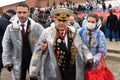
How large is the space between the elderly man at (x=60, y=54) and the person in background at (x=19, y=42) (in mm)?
752

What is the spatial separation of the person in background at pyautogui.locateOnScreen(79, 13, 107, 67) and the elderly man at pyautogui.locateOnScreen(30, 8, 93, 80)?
0.32 metres

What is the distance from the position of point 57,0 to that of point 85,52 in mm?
43078

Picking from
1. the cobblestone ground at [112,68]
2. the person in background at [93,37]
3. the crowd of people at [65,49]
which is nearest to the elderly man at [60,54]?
the crowd of people at [65,49]

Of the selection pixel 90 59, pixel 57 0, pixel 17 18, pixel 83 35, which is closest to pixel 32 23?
pixel 17 18

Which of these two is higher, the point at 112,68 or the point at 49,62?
the point at 49,62

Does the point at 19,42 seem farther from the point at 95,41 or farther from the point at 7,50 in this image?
the point at 95,41

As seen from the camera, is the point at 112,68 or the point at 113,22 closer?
the point at 112,68

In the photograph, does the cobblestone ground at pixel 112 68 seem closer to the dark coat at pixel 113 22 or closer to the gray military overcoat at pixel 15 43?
the gray military overcoat at pixel 15 43

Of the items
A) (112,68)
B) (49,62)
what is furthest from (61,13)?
(112,68)

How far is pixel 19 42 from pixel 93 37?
1122 millimetres

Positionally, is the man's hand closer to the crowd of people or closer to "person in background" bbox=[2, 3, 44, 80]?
the crowd of people

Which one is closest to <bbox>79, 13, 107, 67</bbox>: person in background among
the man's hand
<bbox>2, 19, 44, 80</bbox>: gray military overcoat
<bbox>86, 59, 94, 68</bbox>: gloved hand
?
<bbox>86, 59, 94, 68</bbox>: gloved hand

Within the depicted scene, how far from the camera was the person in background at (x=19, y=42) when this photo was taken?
186 inches

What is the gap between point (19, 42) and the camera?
4.71m
